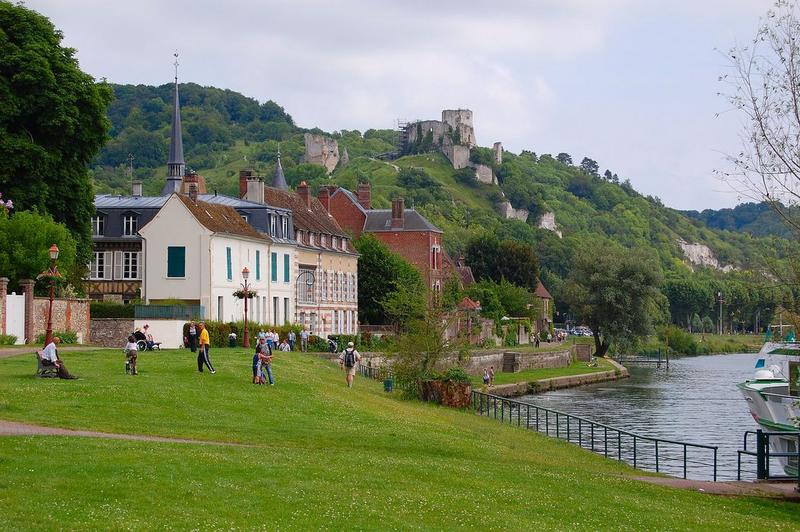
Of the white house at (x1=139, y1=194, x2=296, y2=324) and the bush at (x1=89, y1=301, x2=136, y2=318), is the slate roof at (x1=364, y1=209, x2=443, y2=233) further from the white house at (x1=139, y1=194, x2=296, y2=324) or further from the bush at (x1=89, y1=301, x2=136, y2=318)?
the bush at (x1=89, y1=301, x2=136, y2=318)

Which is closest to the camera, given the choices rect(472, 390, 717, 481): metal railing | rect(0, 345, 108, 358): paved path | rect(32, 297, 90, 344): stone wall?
rect(472, 390, 717, 481): metal railing

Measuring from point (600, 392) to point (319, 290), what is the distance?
18.1 m

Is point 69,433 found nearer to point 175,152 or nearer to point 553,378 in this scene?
point 553,378

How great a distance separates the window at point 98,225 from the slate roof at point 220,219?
5.83 m

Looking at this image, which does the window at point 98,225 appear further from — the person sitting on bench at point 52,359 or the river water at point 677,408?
the person sitting on bench at point 52,359

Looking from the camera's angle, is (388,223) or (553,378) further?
(388,223)

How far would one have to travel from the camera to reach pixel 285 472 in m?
18.3

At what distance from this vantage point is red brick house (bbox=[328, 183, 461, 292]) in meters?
88.4

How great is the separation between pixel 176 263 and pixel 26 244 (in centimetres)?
1121

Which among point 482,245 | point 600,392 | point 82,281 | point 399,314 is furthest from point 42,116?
point 482,245

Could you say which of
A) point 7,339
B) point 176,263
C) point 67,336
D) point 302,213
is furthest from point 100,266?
point 7,339

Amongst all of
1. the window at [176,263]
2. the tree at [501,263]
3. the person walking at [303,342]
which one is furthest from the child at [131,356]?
the tree at [501,263]

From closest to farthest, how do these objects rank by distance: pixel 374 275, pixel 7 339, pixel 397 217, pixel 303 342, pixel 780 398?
pixel 780 398, pixel 7 339, pixel 303 342, pixel 374 275, pixel 397 217

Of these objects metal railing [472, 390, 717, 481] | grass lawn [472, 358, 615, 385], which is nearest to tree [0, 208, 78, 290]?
metal railing [472, 390, 717, 481]
